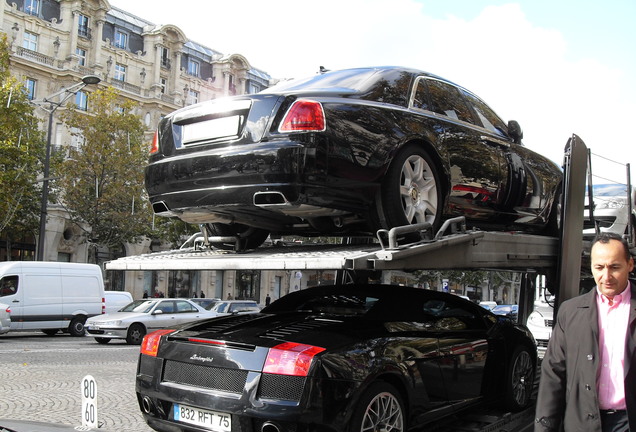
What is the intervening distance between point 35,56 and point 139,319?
92.5 ft

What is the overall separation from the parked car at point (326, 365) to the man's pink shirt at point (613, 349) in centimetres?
147

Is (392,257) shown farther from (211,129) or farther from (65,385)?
(65,385)

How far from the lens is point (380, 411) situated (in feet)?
13.5

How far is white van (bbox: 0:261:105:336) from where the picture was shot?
1794cm

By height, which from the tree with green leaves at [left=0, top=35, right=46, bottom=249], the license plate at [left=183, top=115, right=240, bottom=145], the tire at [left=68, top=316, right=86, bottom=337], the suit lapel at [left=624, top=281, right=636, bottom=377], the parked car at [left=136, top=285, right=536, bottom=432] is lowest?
the tire at [left=68, top=316, right=86, bottom=337]

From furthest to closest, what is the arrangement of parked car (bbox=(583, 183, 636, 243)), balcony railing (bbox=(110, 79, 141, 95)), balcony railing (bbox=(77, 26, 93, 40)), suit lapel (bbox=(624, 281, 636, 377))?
balcony railing (bbox=(110, 79, 141, 95)) → balcony railing (bbox=(77, 26, 93, 40)) → parked car (bbox=(583, 183, 636, 243)) → suit lapel (bbox=(624, 281, 636, 377))

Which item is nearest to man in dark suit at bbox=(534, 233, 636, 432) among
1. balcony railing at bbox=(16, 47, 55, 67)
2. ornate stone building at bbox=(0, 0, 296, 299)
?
ornate stone building at bbox=(0, 0, 296, 299)

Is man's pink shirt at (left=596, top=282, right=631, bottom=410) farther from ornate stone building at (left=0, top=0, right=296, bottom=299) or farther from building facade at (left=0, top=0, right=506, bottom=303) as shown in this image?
ornate stone building at (left=0, top=0, right=296, bottom=299)

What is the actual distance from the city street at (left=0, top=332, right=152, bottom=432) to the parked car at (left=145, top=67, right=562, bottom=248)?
2.18 m

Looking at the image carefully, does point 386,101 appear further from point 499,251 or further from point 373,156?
point 499,251

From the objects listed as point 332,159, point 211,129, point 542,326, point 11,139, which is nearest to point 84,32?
point 11,139

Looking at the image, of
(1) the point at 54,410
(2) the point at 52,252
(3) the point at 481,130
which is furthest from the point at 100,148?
(3) the point at 481,130

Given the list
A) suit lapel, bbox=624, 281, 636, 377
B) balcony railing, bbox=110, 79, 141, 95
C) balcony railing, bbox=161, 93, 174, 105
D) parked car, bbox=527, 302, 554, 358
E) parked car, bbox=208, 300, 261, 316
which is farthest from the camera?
balcony railing, bbox=161, 93, 174, 105

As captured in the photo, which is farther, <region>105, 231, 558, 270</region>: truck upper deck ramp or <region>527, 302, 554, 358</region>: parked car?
<region>527, 302, 554, 358</region>: parked car
